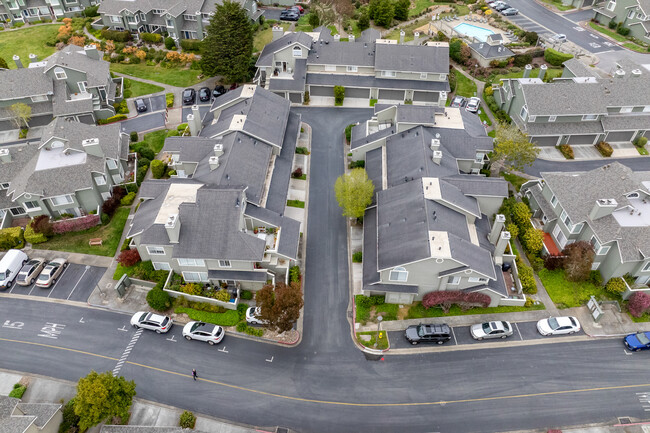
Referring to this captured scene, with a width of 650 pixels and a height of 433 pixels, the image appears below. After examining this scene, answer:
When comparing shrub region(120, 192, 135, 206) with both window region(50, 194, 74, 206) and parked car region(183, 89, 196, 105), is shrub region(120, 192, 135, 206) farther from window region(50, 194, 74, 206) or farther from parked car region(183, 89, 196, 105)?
parked car region(183, 89, 196, 105)

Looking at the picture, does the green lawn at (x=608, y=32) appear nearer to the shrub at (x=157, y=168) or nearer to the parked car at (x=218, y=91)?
the parked car at (x=218, y=91)

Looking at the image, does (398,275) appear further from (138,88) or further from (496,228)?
(138,88)

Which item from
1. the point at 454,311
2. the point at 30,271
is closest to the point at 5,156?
the point at 30,271

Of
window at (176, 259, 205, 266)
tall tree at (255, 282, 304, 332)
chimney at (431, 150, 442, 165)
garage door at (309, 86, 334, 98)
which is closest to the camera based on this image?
tall tree at (255, 282, 304, 332)

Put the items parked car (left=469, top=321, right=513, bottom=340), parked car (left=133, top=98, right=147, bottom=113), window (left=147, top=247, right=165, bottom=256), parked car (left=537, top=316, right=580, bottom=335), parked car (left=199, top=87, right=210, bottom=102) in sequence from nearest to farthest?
parked car (left=469, top=321, right=513, bottom=340) → parked car (left=537, top=316, right=580, bottom=335) → window (left=147, top=247, right=165, bottom=256) → parked car (left=133, top=98, right=147, bottom=113) → parked car (left=199, top=87, right=210, bottom=102)

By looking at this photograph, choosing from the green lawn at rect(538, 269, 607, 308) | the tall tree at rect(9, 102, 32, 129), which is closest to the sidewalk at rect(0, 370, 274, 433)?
the green lawn at rect(538, 269, 607, 308)

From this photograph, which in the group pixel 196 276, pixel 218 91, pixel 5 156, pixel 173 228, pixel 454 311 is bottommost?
pixel 454 311

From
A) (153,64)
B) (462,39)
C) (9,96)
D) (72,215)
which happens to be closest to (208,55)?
(153,64)
